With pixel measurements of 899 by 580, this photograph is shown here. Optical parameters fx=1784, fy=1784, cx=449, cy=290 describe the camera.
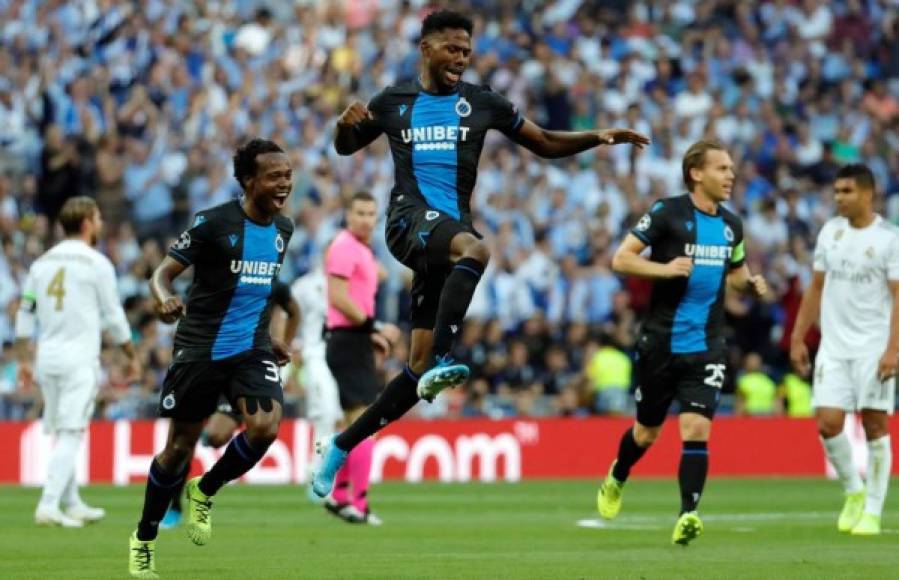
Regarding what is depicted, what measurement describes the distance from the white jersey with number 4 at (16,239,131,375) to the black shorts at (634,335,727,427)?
4814 mm

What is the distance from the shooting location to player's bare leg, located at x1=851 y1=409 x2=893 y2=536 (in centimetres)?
1370

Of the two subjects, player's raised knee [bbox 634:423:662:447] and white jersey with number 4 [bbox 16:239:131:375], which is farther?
white jersey with number 4 [bbox 16:239:131:375]

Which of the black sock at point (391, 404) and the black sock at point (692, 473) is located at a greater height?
the black sock at point (391, 404)

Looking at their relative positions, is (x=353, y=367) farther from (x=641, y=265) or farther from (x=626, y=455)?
(x=641, y=265)

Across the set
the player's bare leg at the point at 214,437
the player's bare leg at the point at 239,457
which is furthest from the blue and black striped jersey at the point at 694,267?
the player's bare leg at the point at 214,437

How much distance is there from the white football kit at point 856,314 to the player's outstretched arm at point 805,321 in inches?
6.8

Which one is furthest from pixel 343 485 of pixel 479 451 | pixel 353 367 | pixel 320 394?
pixel 479 451

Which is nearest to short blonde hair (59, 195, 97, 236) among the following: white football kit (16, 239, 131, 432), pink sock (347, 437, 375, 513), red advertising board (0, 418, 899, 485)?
white football kit (16, 239, 131, 432)

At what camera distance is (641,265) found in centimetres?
1265

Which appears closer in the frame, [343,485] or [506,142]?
[343,485]

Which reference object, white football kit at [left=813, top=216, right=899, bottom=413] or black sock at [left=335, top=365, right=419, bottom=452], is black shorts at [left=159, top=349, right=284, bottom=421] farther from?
white football kit at [left=813, top=216, right=899, bottom=413]

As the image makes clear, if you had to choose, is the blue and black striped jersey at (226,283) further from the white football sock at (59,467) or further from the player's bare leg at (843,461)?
the player's bare leg at (843,461)

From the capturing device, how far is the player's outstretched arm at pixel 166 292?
32.5 ft

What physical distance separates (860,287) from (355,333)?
449 cm
